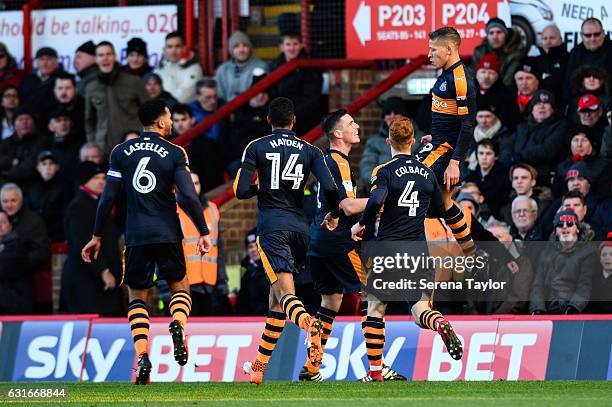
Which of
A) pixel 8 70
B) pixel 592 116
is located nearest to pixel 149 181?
pixel 592 116

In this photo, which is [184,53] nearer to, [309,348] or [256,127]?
[256,127]

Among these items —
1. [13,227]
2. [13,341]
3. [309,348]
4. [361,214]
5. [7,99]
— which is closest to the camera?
[309,348]

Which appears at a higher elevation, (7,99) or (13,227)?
(7,99)

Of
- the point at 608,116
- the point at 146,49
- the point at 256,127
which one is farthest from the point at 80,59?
the point at 608,116

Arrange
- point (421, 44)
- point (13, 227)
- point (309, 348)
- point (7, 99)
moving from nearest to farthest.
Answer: point (309, 348) < point (13, 227) < point (421, 44) < point (7, 99)

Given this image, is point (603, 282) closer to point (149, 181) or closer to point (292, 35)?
point (149, 181)

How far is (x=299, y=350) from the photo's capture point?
15.2m

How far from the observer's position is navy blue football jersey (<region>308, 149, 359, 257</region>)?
13.0 meters

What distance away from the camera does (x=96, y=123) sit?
63.8 feet

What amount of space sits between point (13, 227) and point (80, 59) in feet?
9.78

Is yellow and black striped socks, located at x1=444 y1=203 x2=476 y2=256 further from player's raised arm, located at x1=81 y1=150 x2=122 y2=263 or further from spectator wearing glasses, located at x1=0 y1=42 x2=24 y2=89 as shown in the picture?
spectator wearing glasses, located at x1=0 y1=42 x2=24 y2=89

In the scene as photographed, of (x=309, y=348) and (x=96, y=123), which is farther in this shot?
(x=96, y=123)

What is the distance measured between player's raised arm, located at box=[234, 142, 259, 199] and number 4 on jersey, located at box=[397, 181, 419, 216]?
3.82ft

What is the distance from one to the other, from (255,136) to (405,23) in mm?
2305
